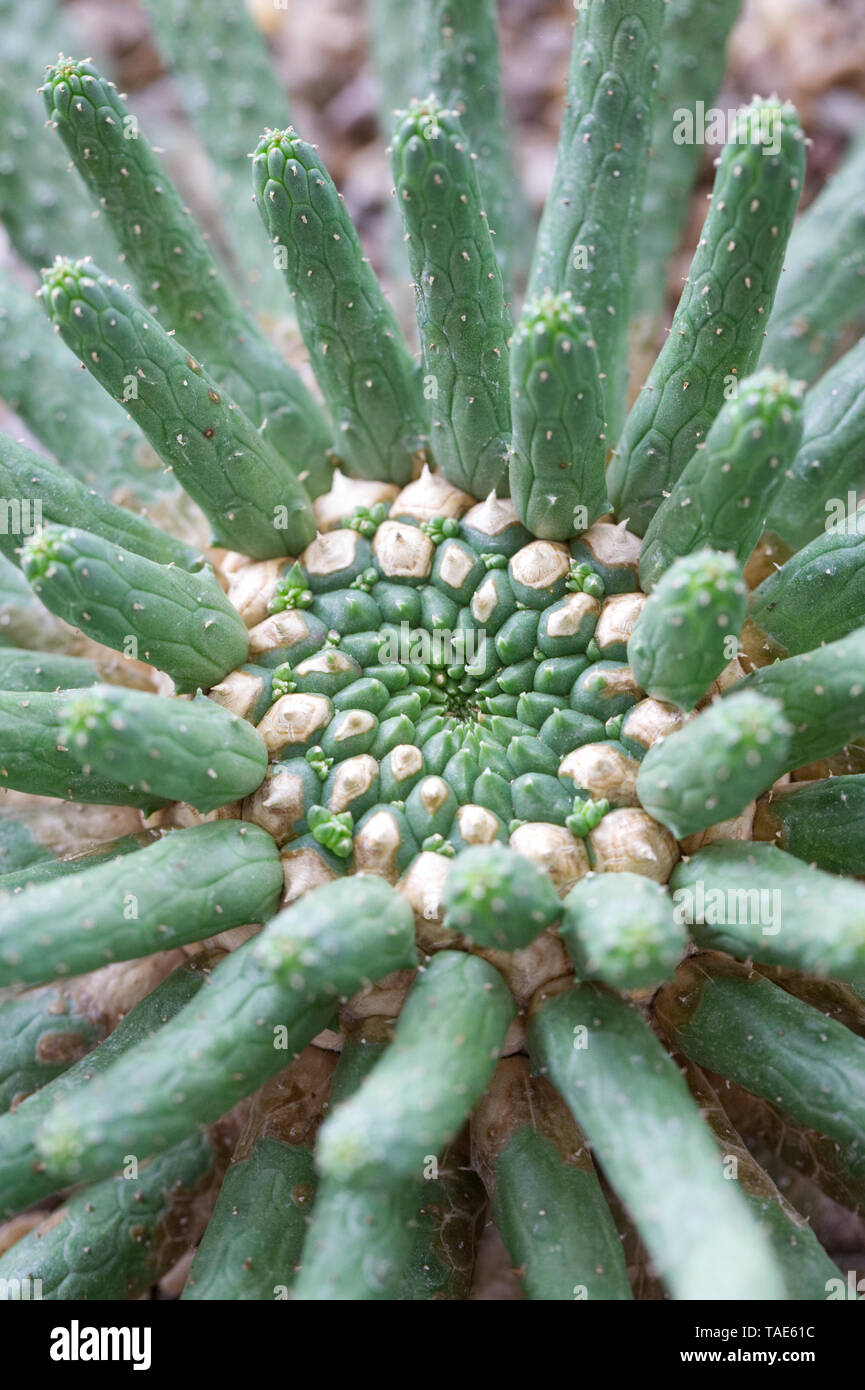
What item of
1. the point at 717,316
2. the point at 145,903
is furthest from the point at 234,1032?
the point at 717,316

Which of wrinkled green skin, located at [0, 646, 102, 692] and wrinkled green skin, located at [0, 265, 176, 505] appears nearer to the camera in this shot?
wrinkled green skin, located at [0, 646, 102, 692]

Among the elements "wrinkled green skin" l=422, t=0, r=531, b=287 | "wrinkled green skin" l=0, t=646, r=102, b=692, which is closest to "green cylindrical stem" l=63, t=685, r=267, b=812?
"wrinkled green skin" l=0, t=646, r=102, b=692

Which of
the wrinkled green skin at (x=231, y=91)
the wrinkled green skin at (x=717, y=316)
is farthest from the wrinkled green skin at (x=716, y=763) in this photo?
the wrinkled green skin at (x=231, y=91)

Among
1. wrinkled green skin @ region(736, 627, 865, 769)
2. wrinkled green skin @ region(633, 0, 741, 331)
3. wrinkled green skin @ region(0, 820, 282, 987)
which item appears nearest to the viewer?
wrinkled green skin @ region(0, 820, 282, 987)

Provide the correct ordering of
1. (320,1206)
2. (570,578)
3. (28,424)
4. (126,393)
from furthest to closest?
(28,424) < (570,578) < (126,393) < (320,1206)

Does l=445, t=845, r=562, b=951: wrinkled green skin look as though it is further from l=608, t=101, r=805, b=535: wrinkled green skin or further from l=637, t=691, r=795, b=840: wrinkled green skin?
l=608, t=101, r=805, b=535: wrinkled green skin

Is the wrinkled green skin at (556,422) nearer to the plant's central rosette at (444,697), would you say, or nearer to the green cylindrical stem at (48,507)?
the plant's central rosette at (444,697)
